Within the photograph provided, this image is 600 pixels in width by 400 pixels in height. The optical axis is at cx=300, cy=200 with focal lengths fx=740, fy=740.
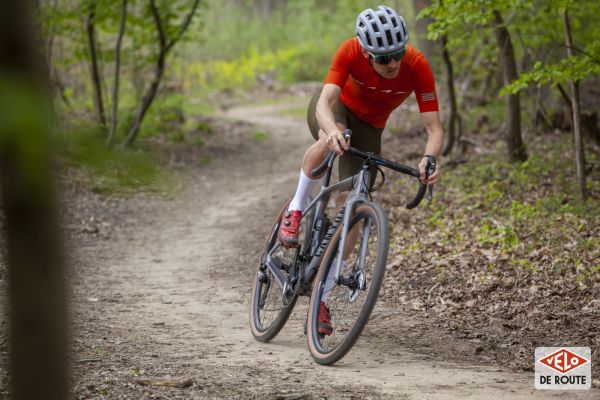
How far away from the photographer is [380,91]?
5227mm

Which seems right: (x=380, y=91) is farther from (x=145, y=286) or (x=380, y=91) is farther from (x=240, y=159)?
(x=240, y=159)

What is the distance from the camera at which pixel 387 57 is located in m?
4.90

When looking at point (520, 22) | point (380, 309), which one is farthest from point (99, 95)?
point (380, 309)

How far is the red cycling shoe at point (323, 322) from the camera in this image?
4.91m

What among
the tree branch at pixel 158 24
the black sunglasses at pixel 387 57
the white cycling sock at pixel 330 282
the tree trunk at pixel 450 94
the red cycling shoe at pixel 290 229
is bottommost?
the white cycling sock at pixel 330 282

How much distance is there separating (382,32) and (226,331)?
8.92 ft

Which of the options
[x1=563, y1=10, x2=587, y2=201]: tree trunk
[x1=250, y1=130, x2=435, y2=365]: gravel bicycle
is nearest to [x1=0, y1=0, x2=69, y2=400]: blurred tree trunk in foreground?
[x1=250, y1=130, x2=435, y2=365]: gravel bicycle

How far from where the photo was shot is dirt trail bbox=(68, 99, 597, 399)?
4.24 meters

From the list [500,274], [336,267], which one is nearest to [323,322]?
[336,267]

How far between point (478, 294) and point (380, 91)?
92.8 inches

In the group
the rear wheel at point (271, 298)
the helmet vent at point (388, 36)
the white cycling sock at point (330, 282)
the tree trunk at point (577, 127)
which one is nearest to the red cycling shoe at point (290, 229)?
the rear wheel at point (271, 298)

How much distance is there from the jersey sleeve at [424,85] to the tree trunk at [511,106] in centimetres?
607

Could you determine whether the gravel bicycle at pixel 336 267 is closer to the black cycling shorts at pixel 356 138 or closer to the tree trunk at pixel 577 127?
the black cycling shorts at pixel 356 138

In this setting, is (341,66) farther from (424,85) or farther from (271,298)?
(271,298)
